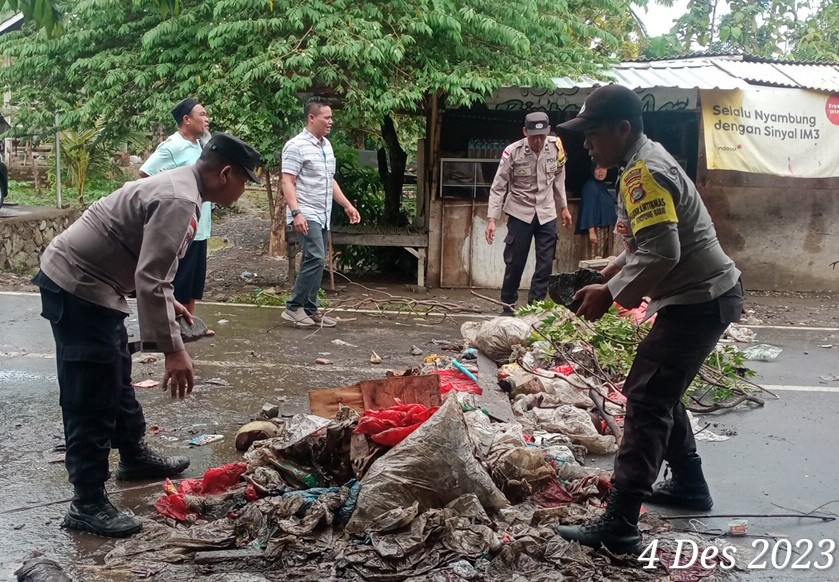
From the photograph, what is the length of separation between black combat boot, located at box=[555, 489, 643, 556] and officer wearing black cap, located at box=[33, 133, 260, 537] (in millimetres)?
1834

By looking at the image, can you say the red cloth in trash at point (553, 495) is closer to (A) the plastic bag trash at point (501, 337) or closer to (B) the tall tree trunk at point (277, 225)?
(A) the plastic bag trash at point (501, 337)

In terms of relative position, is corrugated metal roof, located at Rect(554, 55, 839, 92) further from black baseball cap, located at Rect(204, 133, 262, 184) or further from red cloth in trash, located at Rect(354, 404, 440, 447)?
black baseball cap, located at Rect(204, 133, 262, 184)

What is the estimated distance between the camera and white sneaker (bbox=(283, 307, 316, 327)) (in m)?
7.92

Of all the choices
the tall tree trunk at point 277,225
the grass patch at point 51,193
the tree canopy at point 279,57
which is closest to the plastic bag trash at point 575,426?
the tree canopy at point 279,57

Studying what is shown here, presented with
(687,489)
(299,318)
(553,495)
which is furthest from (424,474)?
(299,318)

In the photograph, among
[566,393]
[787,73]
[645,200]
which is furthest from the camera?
[787,73]

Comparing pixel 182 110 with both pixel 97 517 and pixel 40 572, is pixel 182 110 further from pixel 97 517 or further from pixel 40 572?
pixel 40 572

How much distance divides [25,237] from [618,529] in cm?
1101

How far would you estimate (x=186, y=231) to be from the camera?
325 centimetres

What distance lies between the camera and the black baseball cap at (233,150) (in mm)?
3441

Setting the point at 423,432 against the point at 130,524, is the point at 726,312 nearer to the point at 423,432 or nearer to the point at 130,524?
the point at 423,432

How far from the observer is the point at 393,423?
12.6ft
